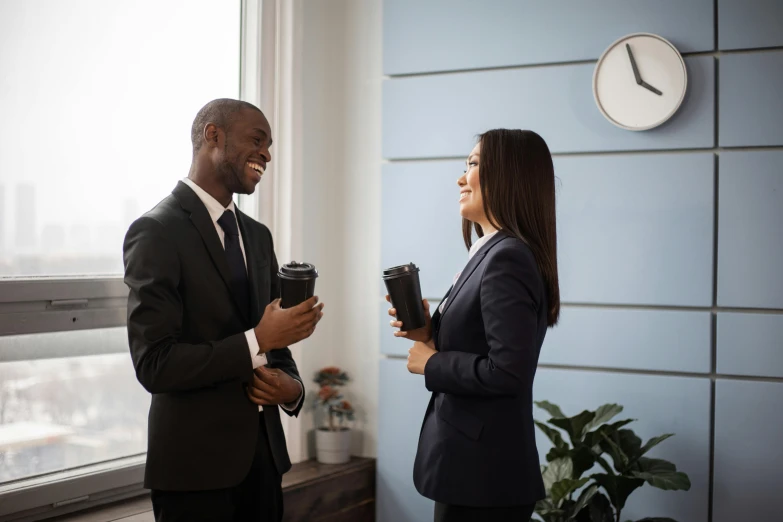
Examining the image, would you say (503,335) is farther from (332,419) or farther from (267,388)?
(332,419)

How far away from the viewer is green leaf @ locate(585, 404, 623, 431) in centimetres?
281

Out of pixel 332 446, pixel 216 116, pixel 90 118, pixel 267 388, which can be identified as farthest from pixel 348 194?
pixel 267 388

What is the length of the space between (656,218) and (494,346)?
5.31 ft

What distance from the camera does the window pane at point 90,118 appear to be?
2.32 meters

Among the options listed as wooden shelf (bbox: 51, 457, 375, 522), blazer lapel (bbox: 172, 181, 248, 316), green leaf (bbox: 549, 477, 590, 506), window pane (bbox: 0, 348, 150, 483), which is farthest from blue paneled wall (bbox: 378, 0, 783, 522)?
blazer lapel (bbox: 172, 181, 248, 316)

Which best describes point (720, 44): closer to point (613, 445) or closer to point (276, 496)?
point (613, 445)

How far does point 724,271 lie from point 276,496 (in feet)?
6.39

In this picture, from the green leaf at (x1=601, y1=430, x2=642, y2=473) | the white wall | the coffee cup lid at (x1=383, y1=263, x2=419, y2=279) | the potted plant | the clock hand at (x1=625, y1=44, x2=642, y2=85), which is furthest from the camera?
the white wall

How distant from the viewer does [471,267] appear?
1.81 metres

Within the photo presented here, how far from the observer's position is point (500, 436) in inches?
68.0

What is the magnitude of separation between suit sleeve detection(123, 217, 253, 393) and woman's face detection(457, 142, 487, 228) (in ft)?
2.04

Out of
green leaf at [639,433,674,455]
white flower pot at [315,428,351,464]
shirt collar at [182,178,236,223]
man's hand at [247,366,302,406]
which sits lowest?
white flower pot at [315,428,351,464]

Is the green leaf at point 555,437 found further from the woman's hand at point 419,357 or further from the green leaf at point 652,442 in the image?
the woman's hand at point 419,357

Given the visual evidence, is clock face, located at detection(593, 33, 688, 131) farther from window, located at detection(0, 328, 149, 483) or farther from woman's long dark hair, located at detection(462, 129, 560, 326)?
window, located at detection(0, 328, 149, 483)
